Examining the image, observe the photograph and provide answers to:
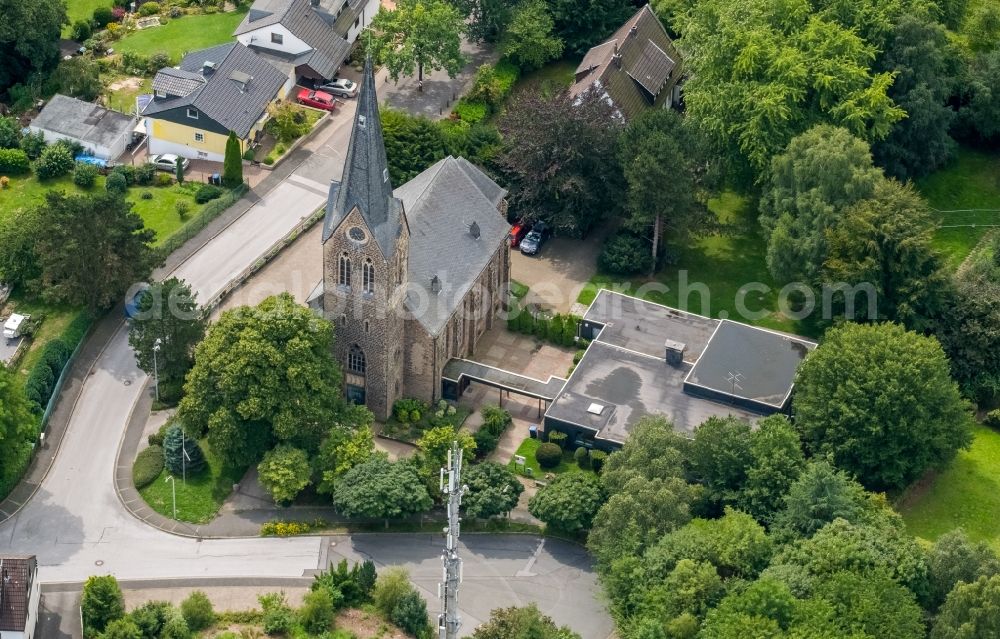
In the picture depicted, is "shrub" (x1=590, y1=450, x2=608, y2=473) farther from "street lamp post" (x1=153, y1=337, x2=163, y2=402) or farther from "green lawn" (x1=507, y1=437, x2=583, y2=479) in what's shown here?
"street lamp post" (x1=153, y1=337, x2=163, y2=402)

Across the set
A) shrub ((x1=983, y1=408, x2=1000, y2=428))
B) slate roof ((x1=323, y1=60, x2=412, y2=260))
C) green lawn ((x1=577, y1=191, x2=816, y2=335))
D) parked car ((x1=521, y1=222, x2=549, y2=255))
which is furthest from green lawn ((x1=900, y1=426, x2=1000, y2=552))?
slate roof ((x1=323, y1=60, x2=412, y2=260))

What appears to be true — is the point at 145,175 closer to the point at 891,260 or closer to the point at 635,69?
the point at 635,69

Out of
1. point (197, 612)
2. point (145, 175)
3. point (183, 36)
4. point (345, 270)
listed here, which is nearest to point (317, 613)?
point (197, 612)

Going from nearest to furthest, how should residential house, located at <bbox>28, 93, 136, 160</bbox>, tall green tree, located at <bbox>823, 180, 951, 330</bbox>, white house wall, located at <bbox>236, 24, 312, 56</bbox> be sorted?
tall green tree, located at <bbox>823, 180, 951, 330</bbox>
residential house, located at <bbox>28, 93, 136, 160</bbox>
white house wall, located at <bbox>236, 24, 312, 56</bbox>

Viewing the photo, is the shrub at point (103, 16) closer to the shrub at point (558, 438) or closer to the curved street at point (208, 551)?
the curved street at point (208, 551)

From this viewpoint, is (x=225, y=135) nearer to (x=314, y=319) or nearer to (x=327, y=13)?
(x=327, y=13)

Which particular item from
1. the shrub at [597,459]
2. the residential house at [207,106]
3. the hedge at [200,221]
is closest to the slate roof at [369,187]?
the shrub at [597,459]

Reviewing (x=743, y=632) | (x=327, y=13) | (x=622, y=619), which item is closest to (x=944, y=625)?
(x=743, y=632)
